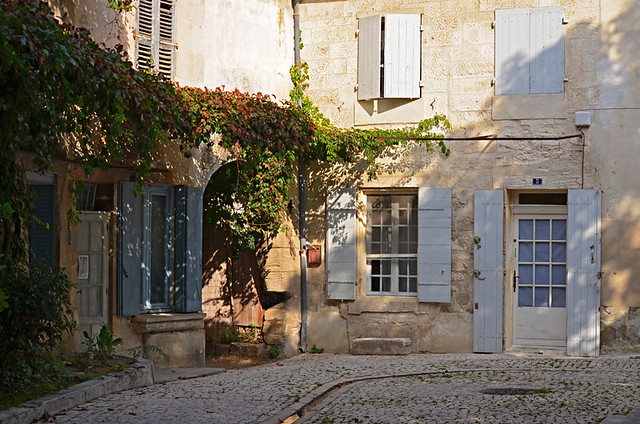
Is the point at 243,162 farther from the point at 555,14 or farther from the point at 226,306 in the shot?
the point at 555,14

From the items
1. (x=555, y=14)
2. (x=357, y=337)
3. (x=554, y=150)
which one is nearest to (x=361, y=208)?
(x=357, y=337)

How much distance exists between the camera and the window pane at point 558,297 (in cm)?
1358

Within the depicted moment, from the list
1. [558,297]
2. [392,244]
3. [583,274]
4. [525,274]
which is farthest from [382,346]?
[583,274]

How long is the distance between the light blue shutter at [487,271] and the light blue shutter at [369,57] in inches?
85.6

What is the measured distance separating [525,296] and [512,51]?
11.5 feet

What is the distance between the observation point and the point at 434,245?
13789mm

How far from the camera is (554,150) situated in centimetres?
1342

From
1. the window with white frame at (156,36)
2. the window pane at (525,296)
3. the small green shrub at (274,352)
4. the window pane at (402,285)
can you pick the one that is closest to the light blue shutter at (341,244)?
the window pane at (402,285)

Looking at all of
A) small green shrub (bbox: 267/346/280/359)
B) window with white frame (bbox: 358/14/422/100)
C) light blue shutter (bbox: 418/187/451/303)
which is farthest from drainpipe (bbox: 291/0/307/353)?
light blue shutter (bbox: 418/187/451/303)

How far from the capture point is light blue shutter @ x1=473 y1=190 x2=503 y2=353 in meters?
13.6

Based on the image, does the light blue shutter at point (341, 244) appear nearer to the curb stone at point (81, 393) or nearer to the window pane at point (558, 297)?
the window pane at point (558, 297)

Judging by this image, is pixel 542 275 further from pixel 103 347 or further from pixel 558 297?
pixel 103 347

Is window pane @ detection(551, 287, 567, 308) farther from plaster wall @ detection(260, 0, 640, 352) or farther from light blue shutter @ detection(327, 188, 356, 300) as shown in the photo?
A: light blue shutter @ detection(327, 188, 356, 300)

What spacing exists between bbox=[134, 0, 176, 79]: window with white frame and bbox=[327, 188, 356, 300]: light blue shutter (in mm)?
3217
